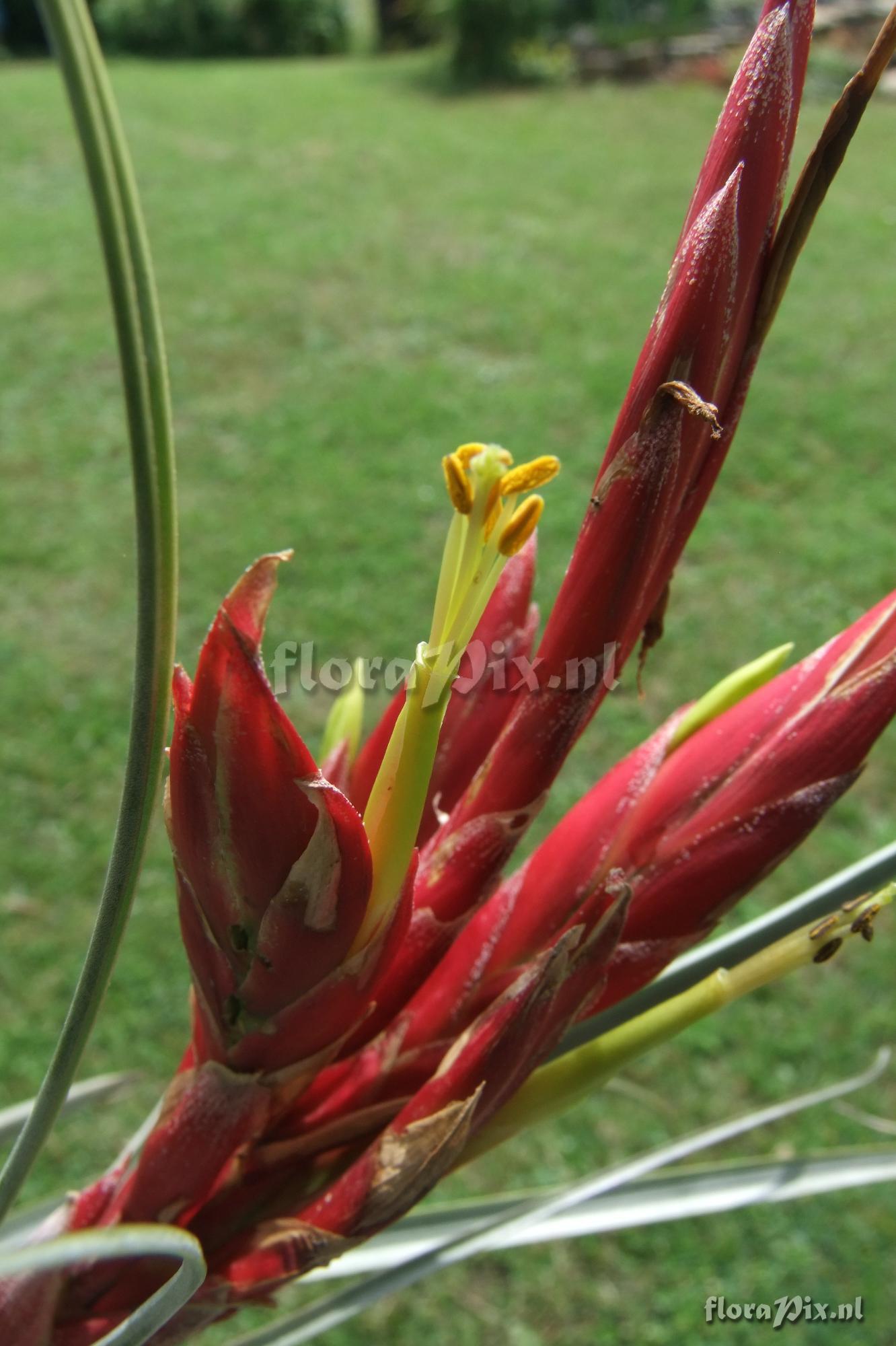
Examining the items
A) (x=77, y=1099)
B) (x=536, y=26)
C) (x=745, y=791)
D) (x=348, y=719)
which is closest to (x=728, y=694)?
(x=745, y=791)

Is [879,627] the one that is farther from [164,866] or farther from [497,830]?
[164,866]

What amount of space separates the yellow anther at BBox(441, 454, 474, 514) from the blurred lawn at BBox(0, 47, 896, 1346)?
0.14 meters

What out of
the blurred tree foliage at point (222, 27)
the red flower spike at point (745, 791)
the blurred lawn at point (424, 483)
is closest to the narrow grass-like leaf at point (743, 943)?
the red flower spike at point (745, 791)

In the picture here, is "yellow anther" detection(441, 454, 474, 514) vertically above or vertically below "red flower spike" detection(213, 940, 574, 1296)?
above

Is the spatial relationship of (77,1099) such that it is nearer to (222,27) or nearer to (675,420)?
(675,420)

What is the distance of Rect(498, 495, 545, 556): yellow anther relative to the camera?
14.8 inches

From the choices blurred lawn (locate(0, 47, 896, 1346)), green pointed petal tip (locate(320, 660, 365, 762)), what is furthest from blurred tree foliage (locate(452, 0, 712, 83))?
green pointed petal tip (locate(320, 660, 365, 762))

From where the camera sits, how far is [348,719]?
604 mm

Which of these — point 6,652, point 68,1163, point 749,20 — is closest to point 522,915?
point 68,1163

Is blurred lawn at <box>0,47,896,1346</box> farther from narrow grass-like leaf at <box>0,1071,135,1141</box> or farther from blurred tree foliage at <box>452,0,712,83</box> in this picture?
blurred tree foliage at <box>452,0,712,83</box>

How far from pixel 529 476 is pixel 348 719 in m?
0.24

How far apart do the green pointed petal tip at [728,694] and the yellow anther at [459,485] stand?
0.17 meters

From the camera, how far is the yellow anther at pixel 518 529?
14.8 inches

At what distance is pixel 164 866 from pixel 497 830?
1922 millimetres
